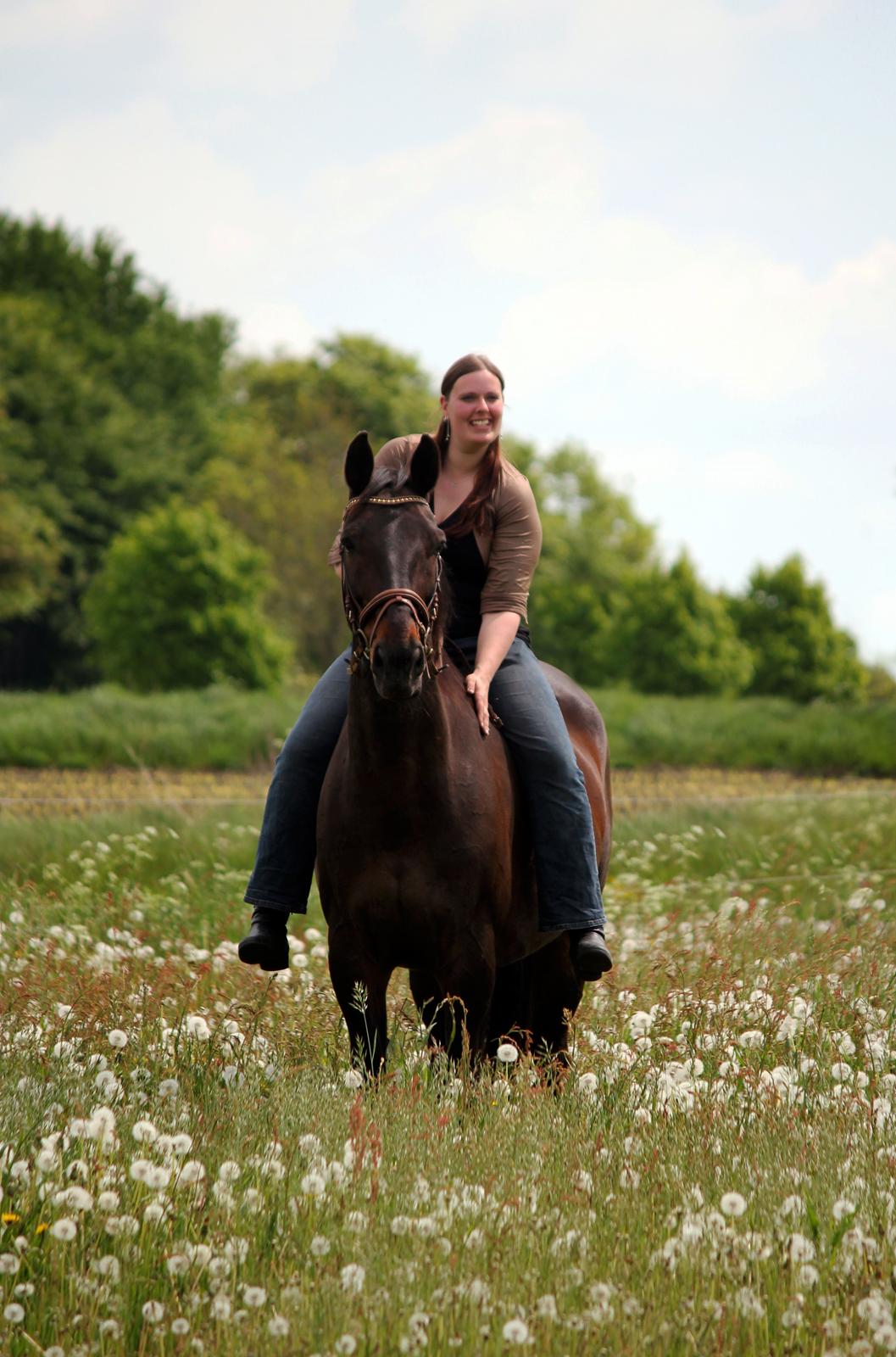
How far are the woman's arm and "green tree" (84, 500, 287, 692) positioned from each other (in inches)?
1482

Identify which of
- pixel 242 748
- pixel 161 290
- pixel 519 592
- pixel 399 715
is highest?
pixel 161 290

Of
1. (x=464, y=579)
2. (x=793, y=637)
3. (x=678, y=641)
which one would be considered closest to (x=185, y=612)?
(x=678, y=641)

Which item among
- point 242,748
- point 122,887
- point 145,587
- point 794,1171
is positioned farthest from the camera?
point 145,587

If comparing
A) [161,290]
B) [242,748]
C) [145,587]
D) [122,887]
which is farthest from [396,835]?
[161,290]

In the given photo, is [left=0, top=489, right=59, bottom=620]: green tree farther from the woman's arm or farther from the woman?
the woman's arm

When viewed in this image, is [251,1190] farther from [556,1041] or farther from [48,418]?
[48,418]

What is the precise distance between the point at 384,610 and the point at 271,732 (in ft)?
71.6

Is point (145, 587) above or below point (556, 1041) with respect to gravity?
above

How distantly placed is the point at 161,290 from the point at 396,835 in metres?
64.5

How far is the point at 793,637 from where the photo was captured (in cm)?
5316

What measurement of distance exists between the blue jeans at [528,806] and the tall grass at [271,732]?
18290 mm

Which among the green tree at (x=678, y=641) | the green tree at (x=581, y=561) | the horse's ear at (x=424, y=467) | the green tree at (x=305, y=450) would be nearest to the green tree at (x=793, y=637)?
the green tree at (x=678, y=641)

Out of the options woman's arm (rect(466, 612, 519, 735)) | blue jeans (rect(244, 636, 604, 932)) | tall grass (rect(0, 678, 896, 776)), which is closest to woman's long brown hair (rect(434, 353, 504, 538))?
woman's arm (rect(466, 612, 519, 735))

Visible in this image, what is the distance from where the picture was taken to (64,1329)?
3410 mm
